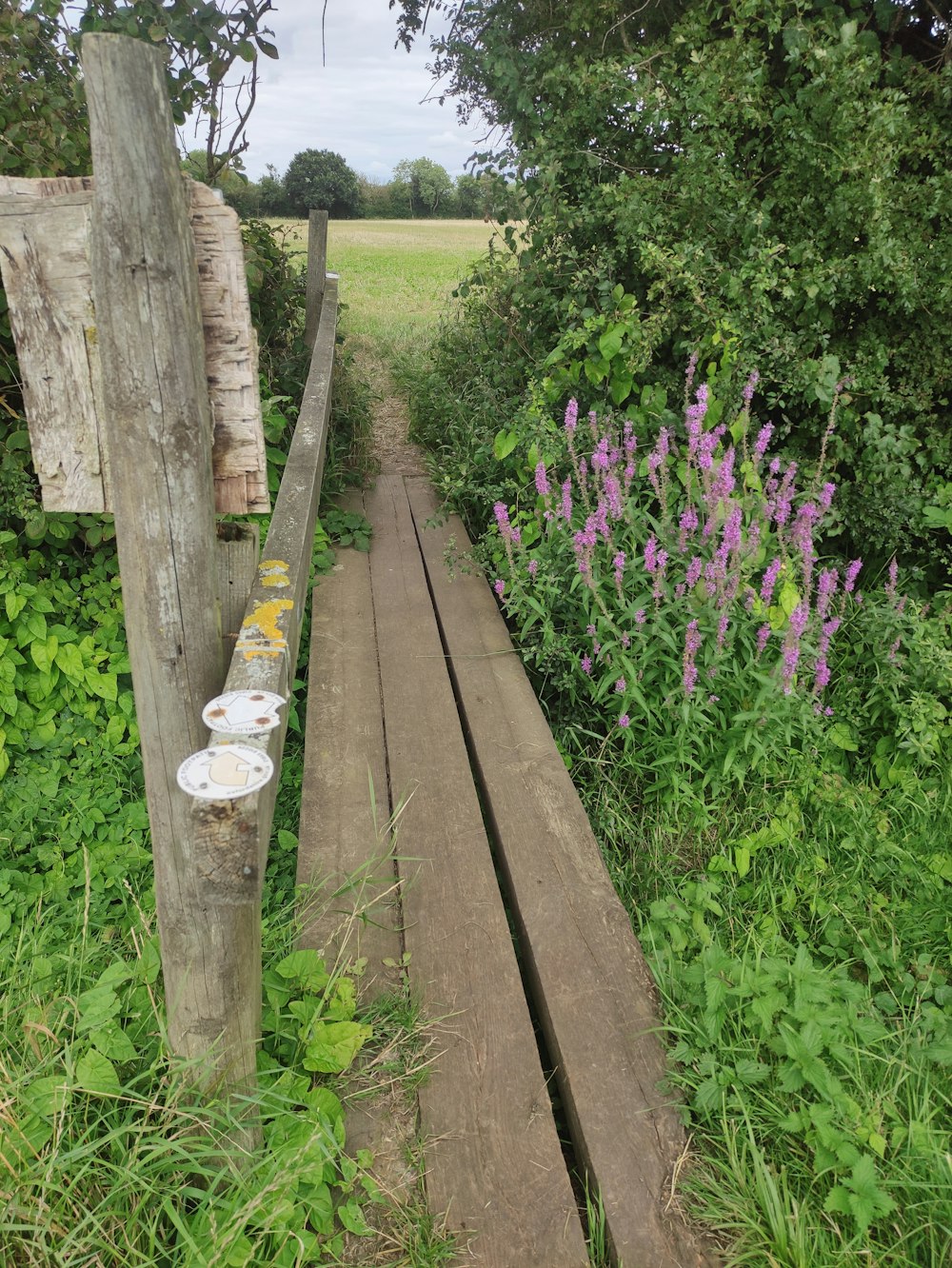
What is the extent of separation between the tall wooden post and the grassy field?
467 centimetres

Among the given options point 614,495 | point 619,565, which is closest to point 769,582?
point 619,565

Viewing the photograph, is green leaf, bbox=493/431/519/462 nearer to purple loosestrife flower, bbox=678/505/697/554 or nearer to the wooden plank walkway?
the wooden plank walkway

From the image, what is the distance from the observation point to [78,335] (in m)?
1.44

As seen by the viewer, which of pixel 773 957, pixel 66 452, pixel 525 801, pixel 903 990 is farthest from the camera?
pixel 525 801

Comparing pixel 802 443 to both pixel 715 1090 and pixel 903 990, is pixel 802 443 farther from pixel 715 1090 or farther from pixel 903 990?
pixel 715 1090

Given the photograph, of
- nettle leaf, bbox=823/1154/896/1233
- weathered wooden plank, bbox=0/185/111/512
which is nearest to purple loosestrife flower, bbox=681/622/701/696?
nettle leaf, bbox=823/1154/896/1233

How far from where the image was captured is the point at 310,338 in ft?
24.4

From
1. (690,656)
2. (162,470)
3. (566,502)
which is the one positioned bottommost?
(690,656)

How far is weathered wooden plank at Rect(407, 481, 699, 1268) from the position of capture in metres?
1.79

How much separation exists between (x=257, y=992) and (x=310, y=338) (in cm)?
668

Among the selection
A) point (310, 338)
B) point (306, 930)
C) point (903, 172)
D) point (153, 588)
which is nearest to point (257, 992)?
point (306, 930)

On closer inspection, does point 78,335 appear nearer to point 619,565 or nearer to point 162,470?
point 162,470

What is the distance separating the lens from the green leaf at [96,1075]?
1738 millimetres

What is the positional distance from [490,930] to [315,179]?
1633 inches
